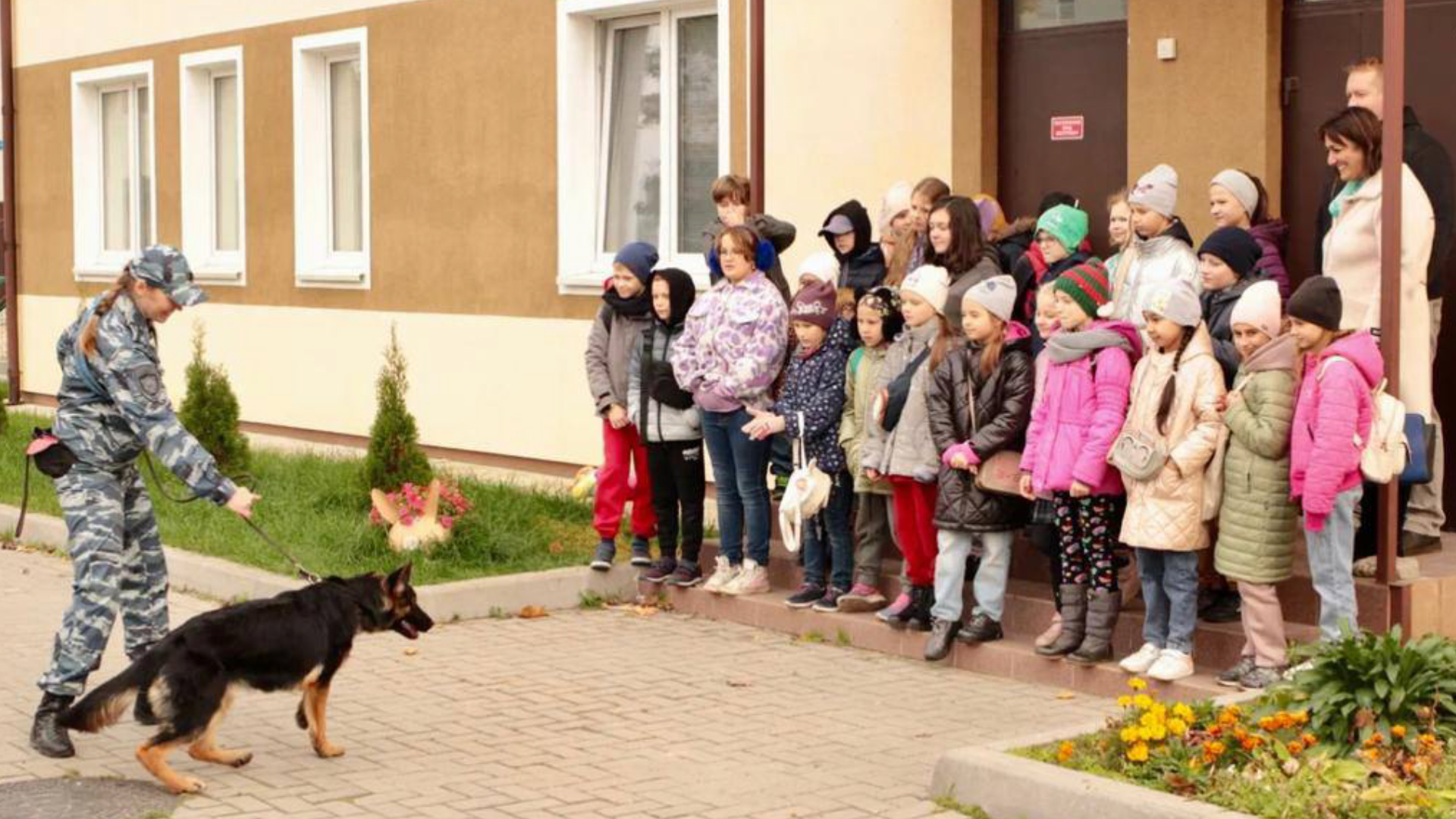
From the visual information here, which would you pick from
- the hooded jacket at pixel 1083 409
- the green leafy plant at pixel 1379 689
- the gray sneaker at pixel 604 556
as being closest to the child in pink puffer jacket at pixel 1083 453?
the hooded jacket at pixel 1083 409

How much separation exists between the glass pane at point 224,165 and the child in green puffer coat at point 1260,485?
12725 mm

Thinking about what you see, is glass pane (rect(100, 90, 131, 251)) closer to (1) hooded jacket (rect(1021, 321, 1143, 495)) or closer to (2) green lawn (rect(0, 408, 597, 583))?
(2) green lawn (rect(0, 408, 597, 583))

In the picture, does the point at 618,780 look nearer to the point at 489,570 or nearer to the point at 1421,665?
the point at 1421,665

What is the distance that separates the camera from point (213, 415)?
14266 millimetres

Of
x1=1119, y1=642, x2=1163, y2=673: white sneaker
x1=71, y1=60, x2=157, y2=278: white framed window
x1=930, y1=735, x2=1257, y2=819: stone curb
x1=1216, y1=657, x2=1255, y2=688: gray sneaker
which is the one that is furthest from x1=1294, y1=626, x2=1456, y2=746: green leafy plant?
x1=71, y1=60, x2=157, y2=278: white framed window

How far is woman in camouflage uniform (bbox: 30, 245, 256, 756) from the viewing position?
7930 mm

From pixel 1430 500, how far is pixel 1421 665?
2.46 meters

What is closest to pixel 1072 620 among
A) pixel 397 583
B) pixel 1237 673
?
pixel 1237 673

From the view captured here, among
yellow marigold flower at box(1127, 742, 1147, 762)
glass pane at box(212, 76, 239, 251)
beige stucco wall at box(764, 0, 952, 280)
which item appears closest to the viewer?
yellow marigold flower at box(1127, 742, 1147, 762)

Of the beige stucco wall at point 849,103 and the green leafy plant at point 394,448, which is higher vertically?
the beige stucco wall at point 849,103

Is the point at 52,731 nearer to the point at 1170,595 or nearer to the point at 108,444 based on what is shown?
the point at 108,444

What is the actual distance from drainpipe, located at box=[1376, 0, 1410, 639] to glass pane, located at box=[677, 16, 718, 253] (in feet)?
20.6

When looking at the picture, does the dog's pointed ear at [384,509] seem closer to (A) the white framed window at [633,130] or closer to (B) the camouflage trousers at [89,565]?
(A) the white framed window at [633,130]

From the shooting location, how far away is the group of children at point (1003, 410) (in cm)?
823
